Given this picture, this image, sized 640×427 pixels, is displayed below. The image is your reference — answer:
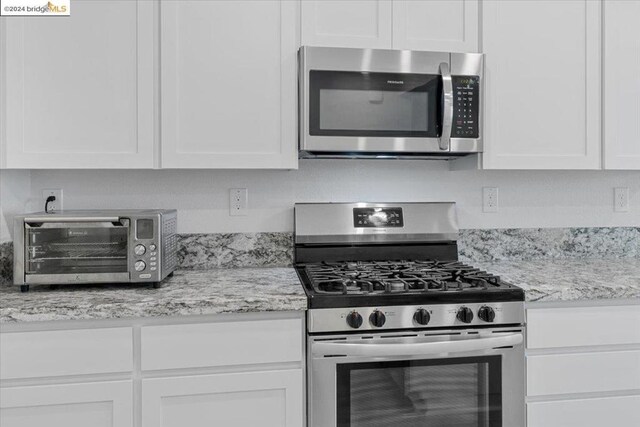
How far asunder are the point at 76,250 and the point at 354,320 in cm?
102

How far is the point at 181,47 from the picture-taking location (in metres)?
1.82

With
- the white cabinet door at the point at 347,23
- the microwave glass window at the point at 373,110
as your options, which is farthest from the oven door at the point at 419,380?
the white cabinet door at the point at 347,23

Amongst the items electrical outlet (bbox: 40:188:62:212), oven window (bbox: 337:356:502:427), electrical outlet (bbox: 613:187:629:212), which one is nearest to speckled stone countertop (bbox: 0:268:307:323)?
oven window (bbox: 337:356:502:427)

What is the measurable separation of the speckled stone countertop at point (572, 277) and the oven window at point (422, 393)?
1.03 ft

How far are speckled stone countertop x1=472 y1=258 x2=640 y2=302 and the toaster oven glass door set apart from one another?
146 centimetres

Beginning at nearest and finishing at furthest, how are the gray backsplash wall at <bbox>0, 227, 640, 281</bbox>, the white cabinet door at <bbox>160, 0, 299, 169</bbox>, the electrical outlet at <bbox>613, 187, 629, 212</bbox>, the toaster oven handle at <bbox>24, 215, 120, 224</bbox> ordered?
the toaster oven handle at <bbox>24, 215, 120, 224</bbox> → the white cabinet door at <bbox>160, 0, 299, 169</bbox> → the gray backsplash wall at <bbox>0, 227, 640, 281</bbox> → the electrical outlet at <bbox>613, 187, 629, 212</bbox>

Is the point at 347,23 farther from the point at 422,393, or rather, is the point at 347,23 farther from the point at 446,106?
the point at 422,393

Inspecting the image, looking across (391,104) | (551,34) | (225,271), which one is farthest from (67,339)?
(551,34)

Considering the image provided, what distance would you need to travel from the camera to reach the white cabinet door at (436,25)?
1942mm

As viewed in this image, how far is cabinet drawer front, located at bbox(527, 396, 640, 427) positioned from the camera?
5.55 ft

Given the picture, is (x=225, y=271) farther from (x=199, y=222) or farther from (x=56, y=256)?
(x=56, y=256)

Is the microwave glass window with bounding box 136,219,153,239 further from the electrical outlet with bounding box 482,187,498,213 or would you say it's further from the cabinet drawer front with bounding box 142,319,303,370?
the electrical outlet with bounding box 482,187,498,213

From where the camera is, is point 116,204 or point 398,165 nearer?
point 116,204

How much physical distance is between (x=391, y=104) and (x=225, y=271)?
3.27 ft
